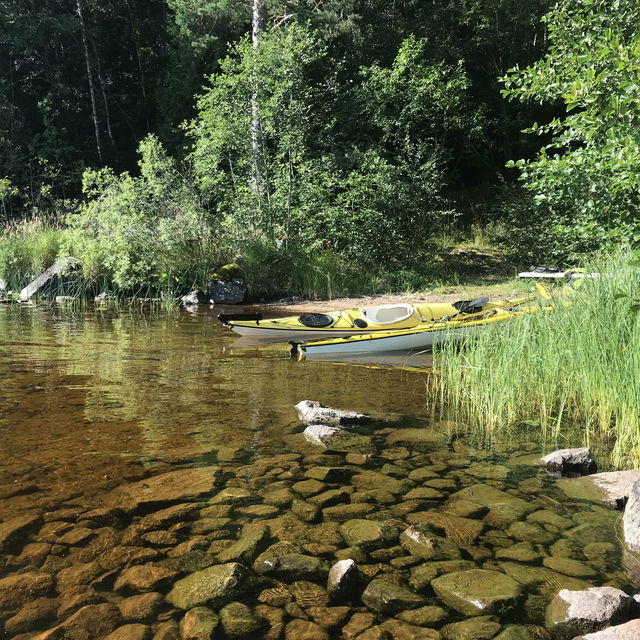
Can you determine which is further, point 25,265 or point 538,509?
point 25,265

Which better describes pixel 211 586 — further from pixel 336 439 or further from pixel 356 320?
pixel 356 320

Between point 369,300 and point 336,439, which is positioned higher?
point 369,300

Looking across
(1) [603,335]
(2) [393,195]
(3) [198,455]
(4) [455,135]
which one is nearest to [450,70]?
(4) [455,135]

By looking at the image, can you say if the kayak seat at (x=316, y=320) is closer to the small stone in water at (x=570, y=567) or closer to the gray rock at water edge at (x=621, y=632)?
the small stone in water at (x=570, y=567)

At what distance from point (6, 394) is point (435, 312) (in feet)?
17.5

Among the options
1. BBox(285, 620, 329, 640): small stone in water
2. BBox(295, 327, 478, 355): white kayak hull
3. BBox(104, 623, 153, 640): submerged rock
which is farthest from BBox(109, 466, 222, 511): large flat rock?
BBox(295, 327, 478, 355): white kayak hull

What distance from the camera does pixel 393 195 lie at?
15.4 metres

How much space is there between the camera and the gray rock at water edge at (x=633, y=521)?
286 centimetres

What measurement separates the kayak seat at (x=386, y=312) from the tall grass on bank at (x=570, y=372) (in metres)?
2.98

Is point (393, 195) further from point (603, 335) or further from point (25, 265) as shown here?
point (603, 335)

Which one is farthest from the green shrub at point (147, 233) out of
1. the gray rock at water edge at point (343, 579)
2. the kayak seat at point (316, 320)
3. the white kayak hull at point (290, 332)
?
the gray rock at water edge at point (343, 579)

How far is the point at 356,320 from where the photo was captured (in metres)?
8.27

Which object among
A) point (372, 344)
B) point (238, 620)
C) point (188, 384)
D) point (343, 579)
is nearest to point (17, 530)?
point (238, 620)

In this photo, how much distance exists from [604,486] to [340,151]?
14.0 meters
